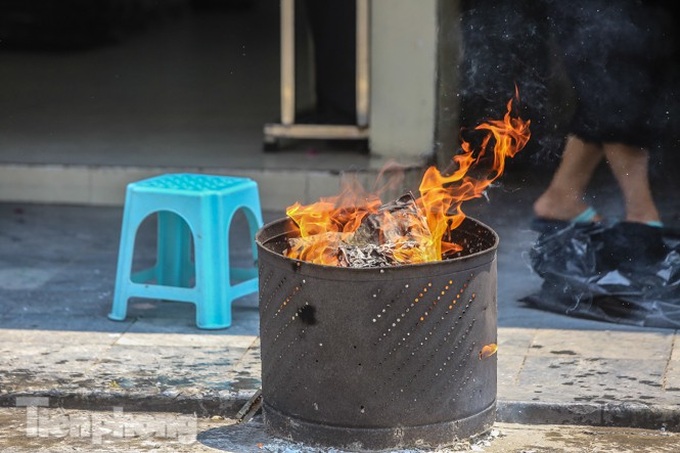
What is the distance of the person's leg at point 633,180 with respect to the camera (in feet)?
25.1

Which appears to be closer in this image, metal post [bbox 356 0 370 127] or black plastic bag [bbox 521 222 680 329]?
black plastic bag [bbox 521 222 680 329]

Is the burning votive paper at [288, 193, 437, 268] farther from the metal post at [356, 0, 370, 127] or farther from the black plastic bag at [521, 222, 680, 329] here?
the metal post at [356, 0, 370, 127]

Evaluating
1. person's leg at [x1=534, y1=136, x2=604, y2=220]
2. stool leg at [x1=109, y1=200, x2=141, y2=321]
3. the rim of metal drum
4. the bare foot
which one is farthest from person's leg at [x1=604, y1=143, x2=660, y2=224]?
stool leg at [x1=109, y1=200, x2=141, y2=321]

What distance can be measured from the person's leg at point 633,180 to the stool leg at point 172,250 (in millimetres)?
2534

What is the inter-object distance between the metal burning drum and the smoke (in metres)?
3.75

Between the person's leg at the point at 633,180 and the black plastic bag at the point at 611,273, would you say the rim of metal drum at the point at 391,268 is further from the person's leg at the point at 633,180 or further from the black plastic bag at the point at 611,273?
the person's leg at the point at 633,180

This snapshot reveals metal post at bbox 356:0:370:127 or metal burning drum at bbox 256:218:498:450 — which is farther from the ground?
metal post at bbox 356:0:370:127

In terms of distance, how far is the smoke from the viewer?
896 cm

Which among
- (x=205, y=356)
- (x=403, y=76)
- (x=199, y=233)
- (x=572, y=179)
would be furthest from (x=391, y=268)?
(x=403, y=76)

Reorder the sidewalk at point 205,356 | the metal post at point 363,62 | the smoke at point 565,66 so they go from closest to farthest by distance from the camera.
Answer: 1. the sidewalk at point 205,356
2. the smoke at point 565,66
3. the metal post at point 363,62

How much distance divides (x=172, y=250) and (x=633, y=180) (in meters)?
2.77

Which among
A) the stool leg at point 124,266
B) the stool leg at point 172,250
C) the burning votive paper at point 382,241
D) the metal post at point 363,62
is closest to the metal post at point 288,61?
the metal post at point 363,62

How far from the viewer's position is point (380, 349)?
484 cm

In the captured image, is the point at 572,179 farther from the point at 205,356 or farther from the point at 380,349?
the point at 380,349
